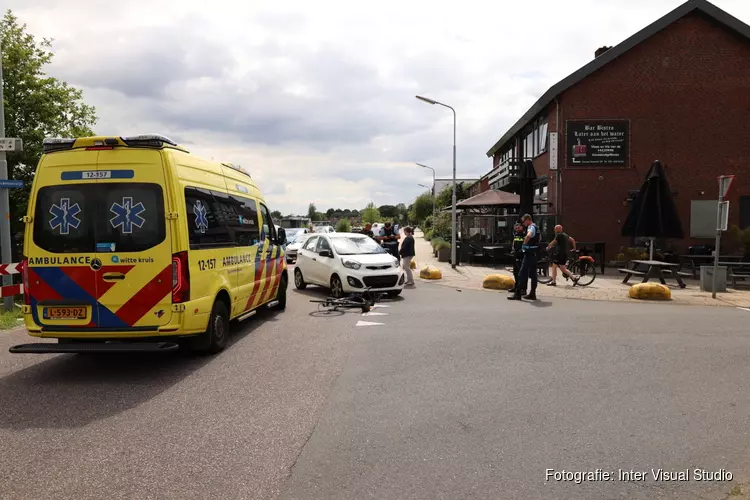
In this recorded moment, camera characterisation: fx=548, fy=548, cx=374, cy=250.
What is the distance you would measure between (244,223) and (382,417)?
4.47 m

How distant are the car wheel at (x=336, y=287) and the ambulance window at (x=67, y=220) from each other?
21.2ft

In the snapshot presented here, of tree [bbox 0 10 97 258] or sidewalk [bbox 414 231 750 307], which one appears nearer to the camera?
sidewalk [bbox 414 231 750 307]

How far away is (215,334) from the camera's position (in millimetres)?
6801

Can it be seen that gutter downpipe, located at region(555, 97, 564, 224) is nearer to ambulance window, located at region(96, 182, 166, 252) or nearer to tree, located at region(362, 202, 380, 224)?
ambulance window, located at region(96, 182, 166, 252)

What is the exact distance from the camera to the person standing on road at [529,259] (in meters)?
11.5

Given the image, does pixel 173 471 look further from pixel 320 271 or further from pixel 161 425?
pixel 320 271

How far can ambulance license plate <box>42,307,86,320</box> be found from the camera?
5.92 m

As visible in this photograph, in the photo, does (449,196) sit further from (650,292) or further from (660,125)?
(650,292)

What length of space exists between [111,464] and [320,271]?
30.3ft

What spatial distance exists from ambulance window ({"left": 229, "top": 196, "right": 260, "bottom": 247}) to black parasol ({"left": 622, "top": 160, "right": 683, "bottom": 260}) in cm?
1143

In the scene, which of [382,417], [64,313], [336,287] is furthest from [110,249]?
[336,287]

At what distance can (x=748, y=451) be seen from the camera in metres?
3.88

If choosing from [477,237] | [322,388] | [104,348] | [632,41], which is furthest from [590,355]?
[632,41]

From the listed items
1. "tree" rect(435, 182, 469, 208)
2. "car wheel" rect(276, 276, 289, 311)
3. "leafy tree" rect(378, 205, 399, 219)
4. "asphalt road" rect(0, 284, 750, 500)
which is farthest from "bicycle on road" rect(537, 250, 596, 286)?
"leafy tree" rect(378, 205, 399, 219)
